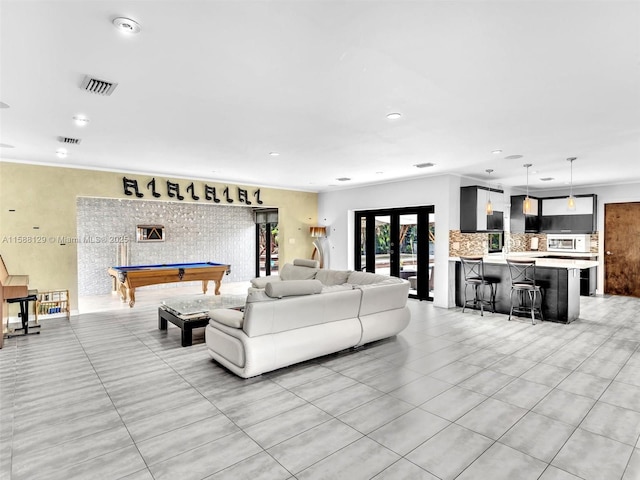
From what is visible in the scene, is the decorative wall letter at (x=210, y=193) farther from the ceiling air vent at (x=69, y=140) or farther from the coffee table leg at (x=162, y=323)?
the coffee table leg at (x=162, y=323)

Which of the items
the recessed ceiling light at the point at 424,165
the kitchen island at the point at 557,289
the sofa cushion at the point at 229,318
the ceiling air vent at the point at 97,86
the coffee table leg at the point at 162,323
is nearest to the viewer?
the ceiling air vent at the point at 97,86

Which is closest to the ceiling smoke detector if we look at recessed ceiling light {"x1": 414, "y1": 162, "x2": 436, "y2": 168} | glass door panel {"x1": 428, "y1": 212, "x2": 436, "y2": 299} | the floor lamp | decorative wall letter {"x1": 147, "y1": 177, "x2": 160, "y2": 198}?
decorative wall letter {"x1": 147, "y1": 177, "x2": 160, "y2": 198}

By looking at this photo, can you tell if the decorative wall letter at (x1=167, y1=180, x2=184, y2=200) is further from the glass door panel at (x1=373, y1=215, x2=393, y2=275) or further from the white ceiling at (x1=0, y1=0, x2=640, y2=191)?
the glass door panel at (x1=373, y1=215, x2=393, y2=275)

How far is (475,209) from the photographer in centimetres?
735

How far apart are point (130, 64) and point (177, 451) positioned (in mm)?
2788

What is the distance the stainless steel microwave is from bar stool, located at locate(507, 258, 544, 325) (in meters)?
3.92

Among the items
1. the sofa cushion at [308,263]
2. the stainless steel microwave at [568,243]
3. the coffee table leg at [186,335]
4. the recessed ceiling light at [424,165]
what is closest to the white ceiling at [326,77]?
the recessed ceiling light at [424,165]

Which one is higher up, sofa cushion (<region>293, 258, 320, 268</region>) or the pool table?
sofa cushion (<region>293, 258, 320, 268</region>)

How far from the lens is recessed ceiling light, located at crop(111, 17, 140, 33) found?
213 centimetres

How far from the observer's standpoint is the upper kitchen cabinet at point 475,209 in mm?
7355

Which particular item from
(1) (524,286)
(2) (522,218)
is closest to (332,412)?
(1) (524,286)

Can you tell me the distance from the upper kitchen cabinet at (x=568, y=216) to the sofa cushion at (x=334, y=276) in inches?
249

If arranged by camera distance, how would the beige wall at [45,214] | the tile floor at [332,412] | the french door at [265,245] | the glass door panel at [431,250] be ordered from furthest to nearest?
1. the french door at [265,245]
2. the glass door panel at [431,250]
3. the beige wall at [45,214]
4. the tile floor at [332,412]

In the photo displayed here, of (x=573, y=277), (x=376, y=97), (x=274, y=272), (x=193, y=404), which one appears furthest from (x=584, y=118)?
(x=274, y=272)
